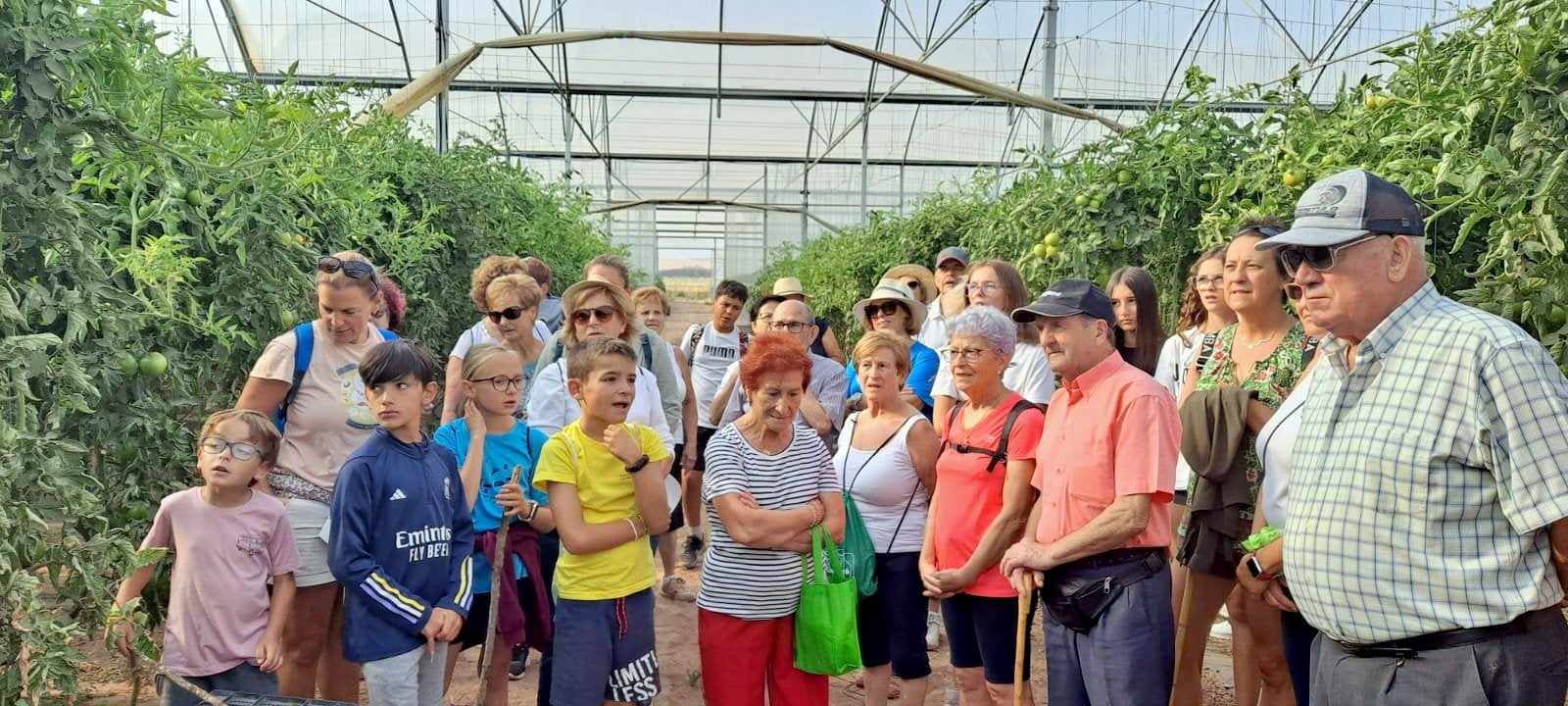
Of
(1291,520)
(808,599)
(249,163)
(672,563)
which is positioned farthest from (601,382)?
(672,563)

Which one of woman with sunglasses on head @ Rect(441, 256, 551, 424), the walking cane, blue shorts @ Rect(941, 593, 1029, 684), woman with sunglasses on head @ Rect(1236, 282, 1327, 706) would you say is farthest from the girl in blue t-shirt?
woman with sunglasses on head @ Rect(1236, 282, 1327, 706)

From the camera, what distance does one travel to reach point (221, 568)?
2.86 meters

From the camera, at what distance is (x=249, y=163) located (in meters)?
2.58

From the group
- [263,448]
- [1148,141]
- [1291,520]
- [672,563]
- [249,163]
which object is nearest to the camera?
[1291,520]

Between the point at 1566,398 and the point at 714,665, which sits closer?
the point at 1566,398

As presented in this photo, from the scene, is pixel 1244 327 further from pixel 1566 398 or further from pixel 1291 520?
pixel 1566 398

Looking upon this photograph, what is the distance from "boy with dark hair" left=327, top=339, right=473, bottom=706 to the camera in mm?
2904

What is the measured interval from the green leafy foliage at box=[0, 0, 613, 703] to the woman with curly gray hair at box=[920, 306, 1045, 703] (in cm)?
183

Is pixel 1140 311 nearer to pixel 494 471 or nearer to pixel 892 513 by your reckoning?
pixel 892 513

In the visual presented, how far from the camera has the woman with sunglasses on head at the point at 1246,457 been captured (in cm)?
312

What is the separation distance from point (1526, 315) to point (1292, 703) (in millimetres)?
1248

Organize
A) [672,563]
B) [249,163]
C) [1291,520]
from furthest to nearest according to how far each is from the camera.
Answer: [672,563] → [249,163] → [1291,520]

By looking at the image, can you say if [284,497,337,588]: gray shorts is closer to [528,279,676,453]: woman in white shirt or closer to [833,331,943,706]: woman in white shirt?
[528,279,676,453]: woman in white shirt

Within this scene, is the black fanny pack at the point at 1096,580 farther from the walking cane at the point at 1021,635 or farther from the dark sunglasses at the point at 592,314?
the dark sunglasses at the point at 592,314
